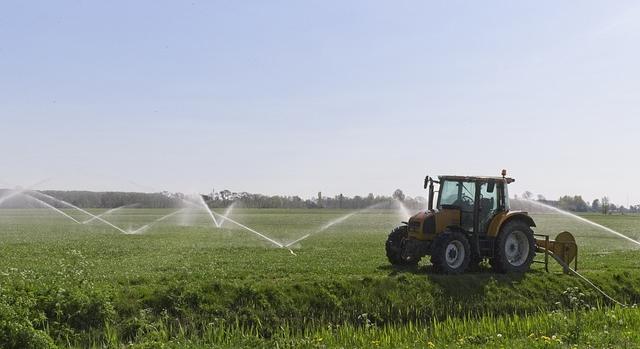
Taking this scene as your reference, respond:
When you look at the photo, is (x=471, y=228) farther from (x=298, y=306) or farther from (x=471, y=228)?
(x=298, y=306)

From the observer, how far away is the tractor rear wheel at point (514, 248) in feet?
59.3

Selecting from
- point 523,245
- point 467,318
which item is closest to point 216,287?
point 467,318

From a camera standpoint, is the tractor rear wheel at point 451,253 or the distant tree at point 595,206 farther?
the distant tree at point 595,206

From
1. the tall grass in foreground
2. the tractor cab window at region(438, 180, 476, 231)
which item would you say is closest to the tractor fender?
the tractor cab window at region(438, 180, 476, 231)

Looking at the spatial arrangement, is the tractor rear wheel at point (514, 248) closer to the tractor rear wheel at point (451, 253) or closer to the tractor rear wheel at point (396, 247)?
the tractor rear wheel at point (451, 253)

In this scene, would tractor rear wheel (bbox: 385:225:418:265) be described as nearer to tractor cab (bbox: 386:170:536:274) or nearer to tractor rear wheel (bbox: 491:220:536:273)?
tractor cab (bbox: 386:170:536:274)

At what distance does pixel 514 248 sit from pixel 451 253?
253 cm

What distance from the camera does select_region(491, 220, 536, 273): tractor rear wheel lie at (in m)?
18.1

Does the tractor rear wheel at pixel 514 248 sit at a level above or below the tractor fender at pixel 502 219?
below

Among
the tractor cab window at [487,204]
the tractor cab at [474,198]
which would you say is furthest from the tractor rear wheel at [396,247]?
→ the tractor cab window at [487,204]

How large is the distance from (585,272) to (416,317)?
23.0 ft

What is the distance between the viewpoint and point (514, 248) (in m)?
18.9

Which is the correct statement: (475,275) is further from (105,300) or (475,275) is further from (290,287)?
(105,300)

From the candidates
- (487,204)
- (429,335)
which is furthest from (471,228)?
(429,335)
